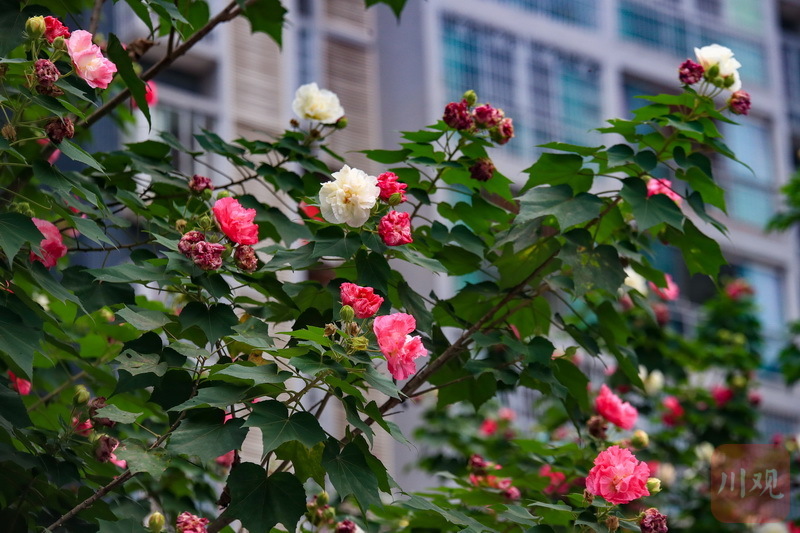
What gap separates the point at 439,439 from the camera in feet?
27.0

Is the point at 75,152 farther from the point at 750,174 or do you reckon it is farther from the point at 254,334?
the point at 750,174

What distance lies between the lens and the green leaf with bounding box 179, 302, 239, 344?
3123mm

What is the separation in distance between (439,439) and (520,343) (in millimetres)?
4644

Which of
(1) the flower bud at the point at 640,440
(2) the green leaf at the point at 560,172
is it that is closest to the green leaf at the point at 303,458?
(2) the green leaf at the point at 560,172

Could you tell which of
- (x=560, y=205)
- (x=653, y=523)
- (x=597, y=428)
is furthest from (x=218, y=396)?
(x=597, y=428)

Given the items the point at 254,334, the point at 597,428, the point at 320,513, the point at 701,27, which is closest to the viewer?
the point at 254,334

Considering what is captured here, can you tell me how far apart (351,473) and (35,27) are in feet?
4.35

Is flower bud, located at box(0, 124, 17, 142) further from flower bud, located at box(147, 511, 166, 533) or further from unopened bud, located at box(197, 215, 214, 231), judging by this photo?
flower bud, located at box(147, 511, 166, 533)

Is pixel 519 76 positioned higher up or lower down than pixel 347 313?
higher up

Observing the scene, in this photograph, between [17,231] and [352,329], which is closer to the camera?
[352,329]

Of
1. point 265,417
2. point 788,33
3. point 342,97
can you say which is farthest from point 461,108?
point 788,33

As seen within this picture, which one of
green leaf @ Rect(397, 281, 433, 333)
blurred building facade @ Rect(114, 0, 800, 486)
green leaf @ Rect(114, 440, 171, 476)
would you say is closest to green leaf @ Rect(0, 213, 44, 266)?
green leaf @ Rect(114, 440, 171, 476)

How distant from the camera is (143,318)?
3.11 metres

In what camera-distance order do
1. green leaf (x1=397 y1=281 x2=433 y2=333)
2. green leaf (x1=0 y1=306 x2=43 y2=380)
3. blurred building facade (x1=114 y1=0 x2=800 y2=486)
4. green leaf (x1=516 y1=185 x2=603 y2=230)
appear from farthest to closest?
blurred building facade (x1=114 y1=0 x2=800 y2=486), green leaf (x1=516 y1=185 x2=603 y2=230), green leaf (x1=397 y1=281 x2=433 y2=333), green leaf (x1=0 y1=306 x2=43 y2=380)
